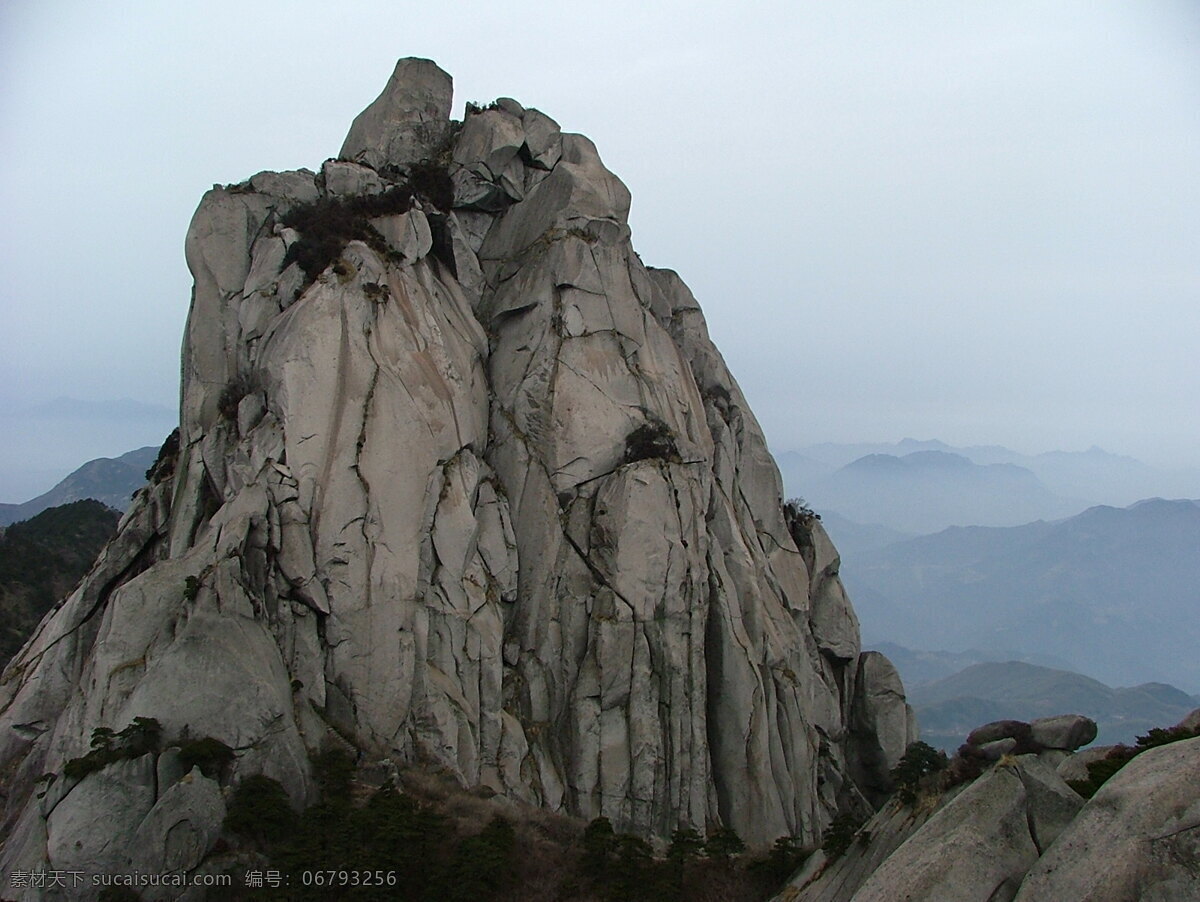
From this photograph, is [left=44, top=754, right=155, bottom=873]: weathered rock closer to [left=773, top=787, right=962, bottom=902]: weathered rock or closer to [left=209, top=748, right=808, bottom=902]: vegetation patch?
[left=209, top=748, right=808, bottom=902]: vegetation patch

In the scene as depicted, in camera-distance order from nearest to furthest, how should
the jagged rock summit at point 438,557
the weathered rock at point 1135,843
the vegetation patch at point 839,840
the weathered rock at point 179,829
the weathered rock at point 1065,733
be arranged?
the weathered rock at point 1135,843 → the weathered rock at point 1065,733 → the weathered rock at point 179,829 → the vegetation patch at point 839,840 → the jagged rock summit at point 438,557

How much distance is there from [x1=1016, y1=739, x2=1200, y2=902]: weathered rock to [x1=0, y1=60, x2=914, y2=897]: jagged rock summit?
888 inches

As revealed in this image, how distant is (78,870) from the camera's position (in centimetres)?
2425

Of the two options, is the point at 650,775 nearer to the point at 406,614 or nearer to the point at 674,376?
the point at 406,614

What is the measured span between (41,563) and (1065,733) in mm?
87209

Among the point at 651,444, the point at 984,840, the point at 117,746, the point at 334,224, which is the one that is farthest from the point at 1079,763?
the point at 334,224

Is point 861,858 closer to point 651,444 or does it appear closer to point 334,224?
point 651,444

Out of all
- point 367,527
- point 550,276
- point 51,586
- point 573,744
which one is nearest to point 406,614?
point 367,527

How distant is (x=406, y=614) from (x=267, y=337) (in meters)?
14.7

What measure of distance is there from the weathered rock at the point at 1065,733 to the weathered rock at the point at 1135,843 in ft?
18.4

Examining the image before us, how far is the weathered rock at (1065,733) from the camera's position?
24000 millimetres

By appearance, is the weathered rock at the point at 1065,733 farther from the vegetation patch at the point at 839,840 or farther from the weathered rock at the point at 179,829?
the weathered rock at the point at 179,829

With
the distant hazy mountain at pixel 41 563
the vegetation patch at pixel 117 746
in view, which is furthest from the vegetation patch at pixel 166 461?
the vegetation patch at pixel 117 746

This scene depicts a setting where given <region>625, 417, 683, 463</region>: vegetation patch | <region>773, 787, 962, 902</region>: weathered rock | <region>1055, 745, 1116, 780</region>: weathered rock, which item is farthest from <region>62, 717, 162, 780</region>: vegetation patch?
<region>1055, 745, 1116, 780</region>: weathered rock
